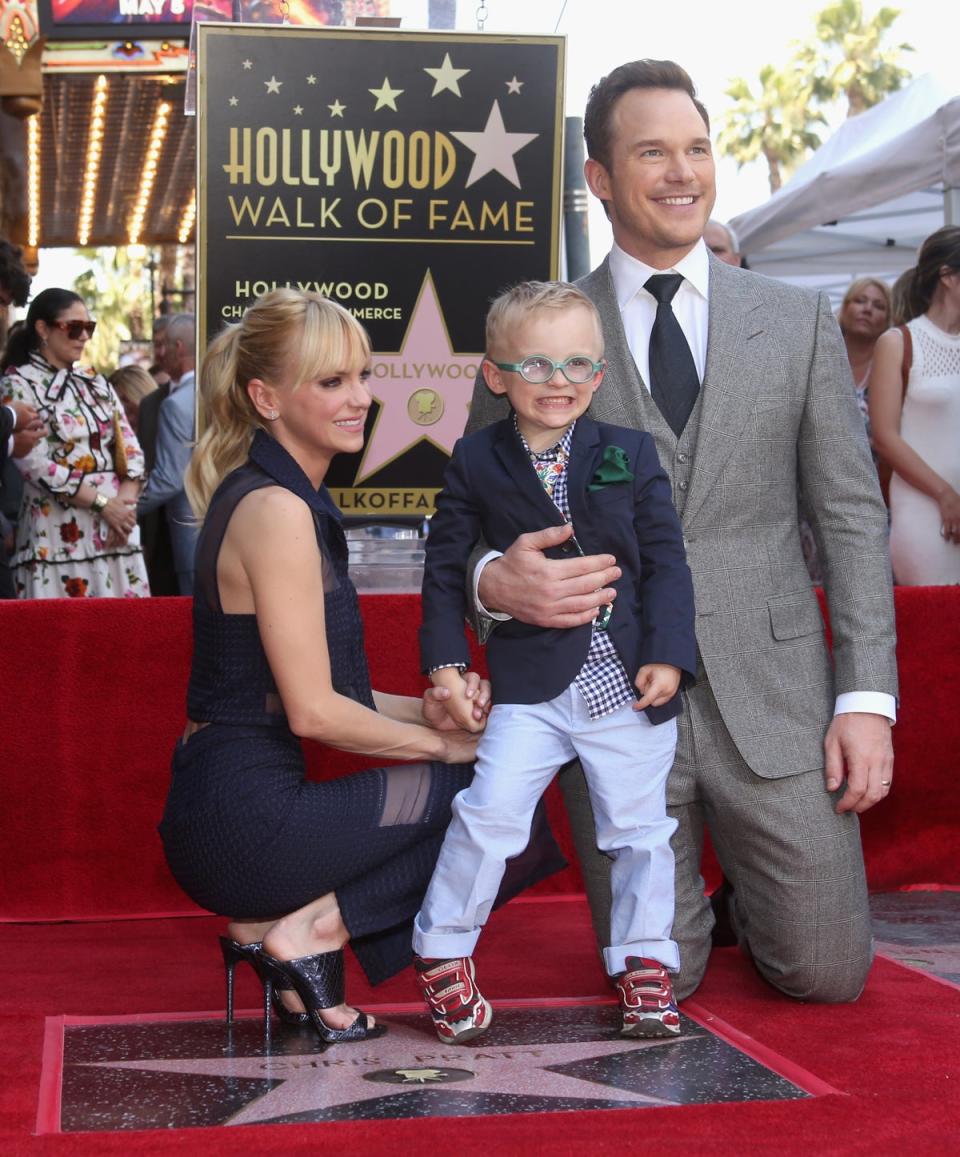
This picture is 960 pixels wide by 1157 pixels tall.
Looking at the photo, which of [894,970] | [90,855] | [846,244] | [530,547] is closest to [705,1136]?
[530,547]

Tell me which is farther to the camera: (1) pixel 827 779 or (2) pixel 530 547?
(1) pixel 827 779

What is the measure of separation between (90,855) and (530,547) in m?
1.89

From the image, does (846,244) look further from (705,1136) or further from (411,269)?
(705,1136)

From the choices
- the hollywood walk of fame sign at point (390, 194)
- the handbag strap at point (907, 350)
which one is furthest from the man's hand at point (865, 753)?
the handbag strap at point (907, 350)

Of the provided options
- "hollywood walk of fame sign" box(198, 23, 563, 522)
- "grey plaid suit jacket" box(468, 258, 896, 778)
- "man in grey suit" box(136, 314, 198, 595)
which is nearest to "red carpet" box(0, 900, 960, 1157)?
"grey plaid suit jacket" box(468, 258, 896, 778)

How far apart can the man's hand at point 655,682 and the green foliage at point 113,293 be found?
45.8 m

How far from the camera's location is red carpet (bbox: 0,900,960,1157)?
2.40m

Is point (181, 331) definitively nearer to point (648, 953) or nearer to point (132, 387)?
point (132, 387)

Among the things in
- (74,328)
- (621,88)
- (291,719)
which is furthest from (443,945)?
(74,328)

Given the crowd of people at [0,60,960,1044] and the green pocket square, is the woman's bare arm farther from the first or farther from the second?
the green pocket square

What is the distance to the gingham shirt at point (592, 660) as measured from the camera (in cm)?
294

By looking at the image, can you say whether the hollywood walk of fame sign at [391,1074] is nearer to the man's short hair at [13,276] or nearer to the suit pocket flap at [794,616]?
the suit pocket flap at [794,616]

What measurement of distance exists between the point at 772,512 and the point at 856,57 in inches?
1588

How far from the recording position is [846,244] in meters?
12.1
